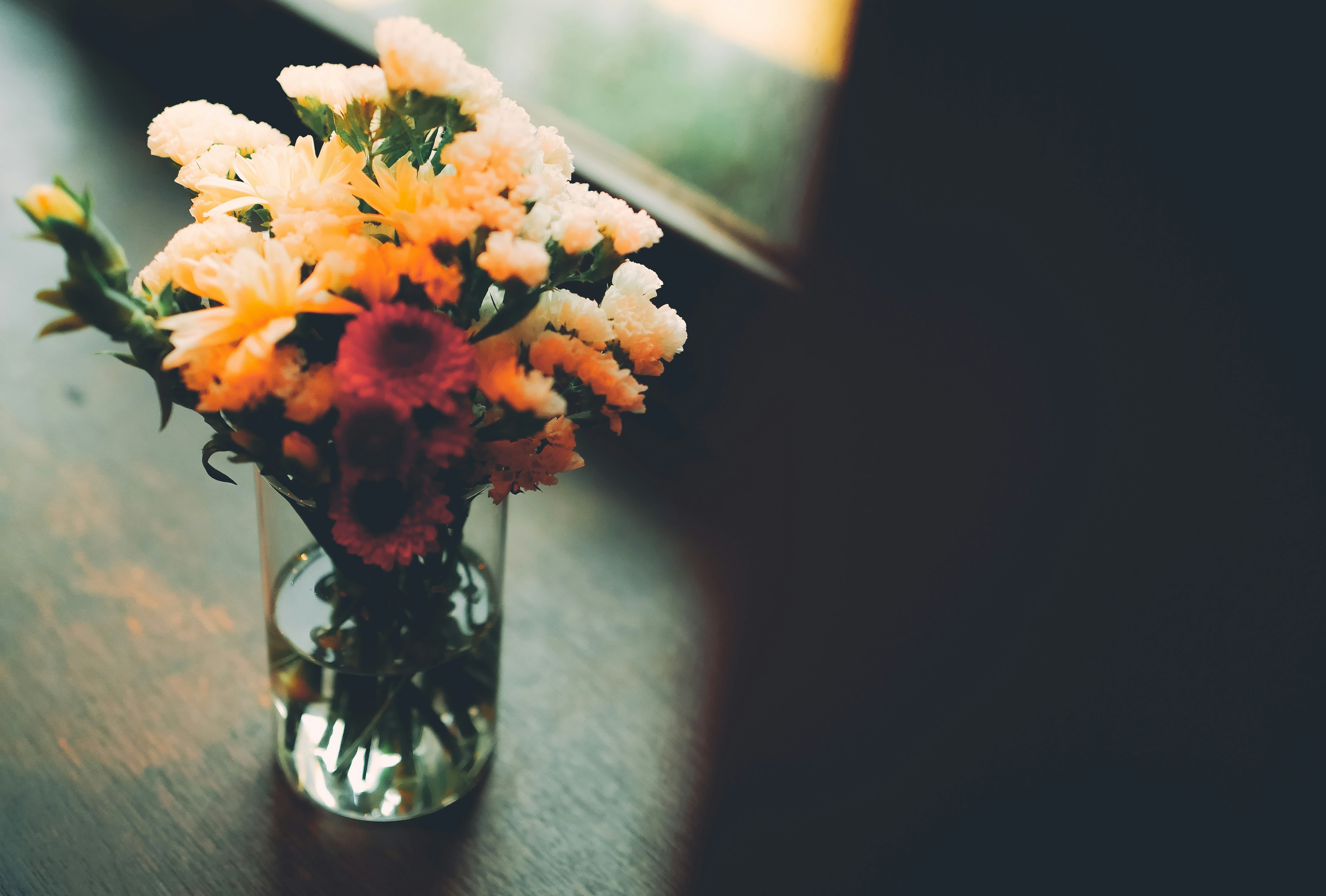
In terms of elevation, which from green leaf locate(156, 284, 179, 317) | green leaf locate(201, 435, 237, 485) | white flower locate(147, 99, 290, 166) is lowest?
green leaf locate(201, 435, 237, 485)

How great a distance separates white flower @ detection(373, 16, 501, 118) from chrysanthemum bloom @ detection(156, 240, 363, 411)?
0.09 m

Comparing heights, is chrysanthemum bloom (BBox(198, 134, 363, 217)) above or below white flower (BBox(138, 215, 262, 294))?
above

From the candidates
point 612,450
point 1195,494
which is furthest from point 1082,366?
point 612,450

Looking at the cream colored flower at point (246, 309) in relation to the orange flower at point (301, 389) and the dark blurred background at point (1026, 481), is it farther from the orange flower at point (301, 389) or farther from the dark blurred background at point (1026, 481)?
the dark blurred background at point (1026, 481)

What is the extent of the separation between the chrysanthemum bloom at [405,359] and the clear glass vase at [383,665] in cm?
13

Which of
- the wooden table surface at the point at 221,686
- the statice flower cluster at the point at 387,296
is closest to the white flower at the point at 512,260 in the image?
the statice flower cluster at the point at 387,296

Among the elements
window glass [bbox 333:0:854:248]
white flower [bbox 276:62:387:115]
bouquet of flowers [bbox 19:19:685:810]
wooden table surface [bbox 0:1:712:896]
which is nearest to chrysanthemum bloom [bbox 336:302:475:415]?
bouquet of flowers [bbox 19:19:685:810]

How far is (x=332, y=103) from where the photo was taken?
452 millimetres

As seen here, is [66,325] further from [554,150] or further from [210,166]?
[554,150]

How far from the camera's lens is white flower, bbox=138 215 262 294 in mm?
420

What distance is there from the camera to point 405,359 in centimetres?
40

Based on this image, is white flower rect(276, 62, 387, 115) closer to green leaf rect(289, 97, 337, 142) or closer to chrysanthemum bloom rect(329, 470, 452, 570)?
green leaf rect(289, 97, 337, 142)

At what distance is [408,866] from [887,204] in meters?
0.58

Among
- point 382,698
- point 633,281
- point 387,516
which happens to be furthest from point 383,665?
point 633,281
